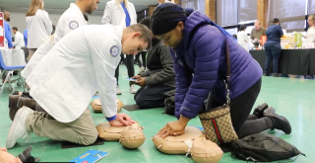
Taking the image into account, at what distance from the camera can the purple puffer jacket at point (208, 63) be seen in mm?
1491

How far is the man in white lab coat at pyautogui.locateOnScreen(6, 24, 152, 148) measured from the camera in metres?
1.69

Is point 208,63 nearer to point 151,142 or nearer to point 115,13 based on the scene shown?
point 151,142

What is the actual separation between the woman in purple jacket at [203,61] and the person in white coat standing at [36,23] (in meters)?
2.93

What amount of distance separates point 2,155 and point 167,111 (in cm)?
160

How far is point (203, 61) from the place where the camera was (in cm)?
149

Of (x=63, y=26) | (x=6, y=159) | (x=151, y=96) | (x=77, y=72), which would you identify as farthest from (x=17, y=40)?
(x=6, y=159)

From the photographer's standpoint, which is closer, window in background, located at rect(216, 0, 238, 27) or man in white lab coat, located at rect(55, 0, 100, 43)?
man in white lab coat, located at rect(55, 0, 100, 43)

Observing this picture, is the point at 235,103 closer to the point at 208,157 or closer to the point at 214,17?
the point at 208,157

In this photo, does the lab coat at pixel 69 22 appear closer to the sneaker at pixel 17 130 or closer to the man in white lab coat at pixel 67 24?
the man in white lab coat at pixel 67 24

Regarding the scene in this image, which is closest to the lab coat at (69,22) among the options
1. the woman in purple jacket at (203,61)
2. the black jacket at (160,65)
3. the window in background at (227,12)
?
the black jacket at (160,65)

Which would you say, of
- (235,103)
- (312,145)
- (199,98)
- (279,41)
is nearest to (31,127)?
(199,98)

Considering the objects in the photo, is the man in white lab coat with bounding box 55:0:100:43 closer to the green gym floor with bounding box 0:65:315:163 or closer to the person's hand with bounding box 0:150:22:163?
the green gym floor with bounding box 0:65:315:163

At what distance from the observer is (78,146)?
70.4 inches

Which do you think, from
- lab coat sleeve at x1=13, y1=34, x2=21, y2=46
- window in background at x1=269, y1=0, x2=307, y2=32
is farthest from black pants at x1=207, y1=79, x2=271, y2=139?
lab coat sleeve at x1=13, y1=34, x2=21, y2=46
